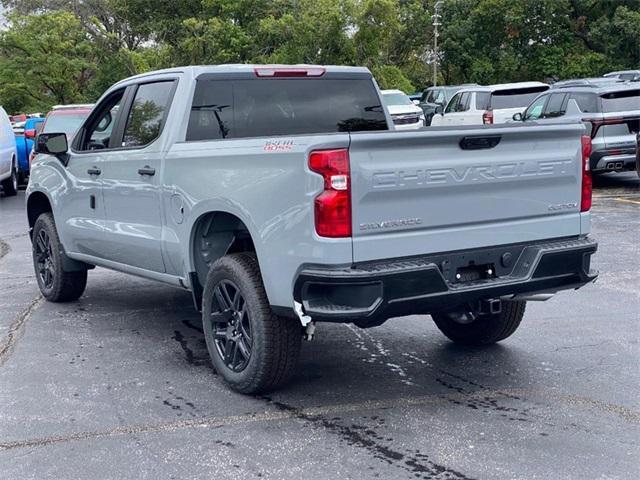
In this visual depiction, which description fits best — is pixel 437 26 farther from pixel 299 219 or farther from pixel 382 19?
pixel 299 219

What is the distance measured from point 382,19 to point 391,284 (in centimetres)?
2973

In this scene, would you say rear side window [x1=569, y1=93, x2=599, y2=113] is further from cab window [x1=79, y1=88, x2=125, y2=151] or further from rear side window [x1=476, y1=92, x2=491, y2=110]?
cab window [x1=79, y1=88, x2=125, y2=151]

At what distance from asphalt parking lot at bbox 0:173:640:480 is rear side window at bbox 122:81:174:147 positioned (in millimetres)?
1514

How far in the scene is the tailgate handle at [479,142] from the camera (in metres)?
5.05

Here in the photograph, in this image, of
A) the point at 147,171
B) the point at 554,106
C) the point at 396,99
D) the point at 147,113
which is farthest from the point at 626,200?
the point at 396,99

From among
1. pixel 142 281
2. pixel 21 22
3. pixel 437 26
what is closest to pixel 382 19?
pixel 437 26

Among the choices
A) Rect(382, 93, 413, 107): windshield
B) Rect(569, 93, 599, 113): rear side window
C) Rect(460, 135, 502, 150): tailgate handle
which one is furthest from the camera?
Rect(382, 93, 413, 107): windshield

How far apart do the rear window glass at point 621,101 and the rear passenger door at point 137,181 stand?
1120 cm

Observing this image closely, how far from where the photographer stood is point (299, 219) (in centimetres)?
487

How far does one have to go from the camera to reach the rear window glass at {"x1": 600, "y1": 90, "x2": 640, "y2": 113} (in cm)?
1603

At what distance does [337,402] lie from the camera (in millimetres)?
5379

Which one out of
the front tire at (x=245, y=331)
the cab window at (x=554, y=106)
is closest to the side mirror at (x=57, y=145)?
the front tire at (x=245, y=331)

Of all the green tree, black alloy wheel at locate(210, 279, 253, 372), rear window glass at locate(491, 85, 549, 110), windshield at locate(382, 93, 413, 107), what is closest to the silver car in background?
rear window glass at locate(491, 85, 549, 110)

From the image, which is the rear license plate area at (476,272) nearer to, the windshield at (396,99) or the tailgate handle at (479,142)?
the tailgate handle at (479,142)
